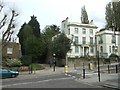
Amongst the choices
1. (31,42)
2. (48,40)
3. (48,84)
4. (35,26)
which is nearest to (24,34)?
→ (35,26)

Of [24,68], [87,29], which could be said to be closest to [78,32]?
[87,29]

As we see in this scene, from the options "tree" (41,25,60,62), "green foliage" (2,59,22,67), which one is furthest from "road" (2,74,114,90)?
"tree" (41,25,60,62)

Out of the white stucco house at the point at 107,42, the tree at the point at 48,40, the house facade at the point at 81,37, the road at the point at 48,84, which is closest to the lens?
the road at the point at 48,84

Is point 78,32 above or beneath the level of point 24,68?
above

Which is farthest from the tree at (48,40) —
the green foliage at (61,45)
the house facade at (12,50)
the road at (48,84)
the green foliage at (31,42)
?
the road at (48,84)

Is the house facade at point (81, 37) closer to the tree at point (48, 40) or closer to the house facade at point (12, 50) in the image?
the tree at point (48, 40)

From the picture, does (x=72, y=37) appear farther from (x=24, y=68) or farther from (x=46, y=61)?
(x=24, y=68)

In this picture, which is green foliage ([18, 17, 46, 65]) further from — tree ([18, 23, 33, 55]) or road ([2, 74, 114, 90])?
road ([2, 74, 114, 90])

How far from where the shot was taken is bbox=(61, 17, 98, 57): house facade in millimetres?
73062

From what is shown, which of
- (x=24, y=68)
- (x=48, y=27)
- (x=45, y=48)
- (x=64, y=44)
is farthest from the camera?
(x=48, y=27)

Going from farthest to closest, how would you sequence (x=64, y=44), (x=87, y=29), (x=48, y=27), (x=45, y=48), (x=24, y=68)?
1. (x=48, y=27)
2. (x=87, y=29)
3. (x=45, y=48)
4. (x=64, y=44)
5. (x=24, y=68)

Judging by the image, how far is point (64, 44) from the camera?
208ft

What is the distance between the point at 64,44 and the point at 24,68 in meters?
13.8

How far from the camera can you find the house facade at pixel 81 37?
73062 millimetres
